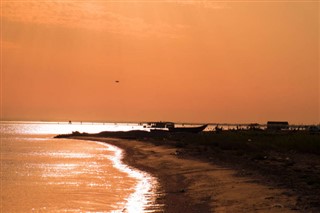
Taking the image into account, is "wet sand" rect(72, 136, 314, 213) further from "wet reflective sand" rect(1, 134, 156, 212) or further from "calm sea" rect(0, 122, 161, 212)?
"wet reflective sand" rect(1, 134, 156, 212)

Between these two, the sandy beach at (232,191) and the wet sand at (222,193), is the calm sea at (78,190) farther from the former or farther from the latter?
the sandy beach at (232,191)

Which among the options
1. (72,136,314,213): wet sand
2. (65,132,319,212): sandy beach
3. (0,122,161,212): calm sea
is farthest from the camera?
(0,122,161,212): calm sea

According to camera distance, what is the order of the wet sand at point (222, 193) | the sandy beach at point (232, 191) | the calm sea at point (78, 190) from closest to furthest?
the sandy beach at point (232, 191), the wet sand at point (222, 193), the calm sea at point (78, 190)

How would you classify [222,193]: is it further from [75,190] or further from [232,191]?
[75,190]

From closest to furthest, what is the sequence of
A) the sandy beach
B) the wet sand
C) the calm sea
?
the sandy beach
the wet sand
the calm sea

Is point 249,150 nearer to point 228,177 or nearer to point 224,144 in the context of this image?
point 224,144

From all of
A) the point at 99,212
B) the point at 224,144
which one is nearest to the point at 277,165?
the point at 99,212

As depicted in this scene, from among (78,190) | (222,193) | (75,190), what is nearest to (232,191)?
(222,193)

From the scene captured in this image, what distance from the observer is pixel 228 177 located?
22.5 metres

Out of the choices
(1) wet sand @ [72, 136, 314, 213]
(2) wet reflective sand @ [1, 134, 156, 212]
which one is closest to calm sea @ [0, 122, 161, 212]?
(2) wet reflective sand @ [1, 134, 156, 212]

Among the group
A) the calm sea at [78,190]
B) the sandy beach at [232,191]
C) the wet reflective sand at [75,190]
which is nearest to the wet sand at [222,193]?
the sandy beach at [232,191]

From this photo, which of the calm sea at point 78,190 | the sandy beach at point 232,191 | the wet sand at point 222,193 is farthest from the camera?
the calm sea at point 78,190

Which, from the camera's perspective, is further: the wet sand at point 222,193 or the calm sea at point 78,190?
the calm sea at point 78,190

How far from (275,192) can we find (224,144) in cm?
2927
